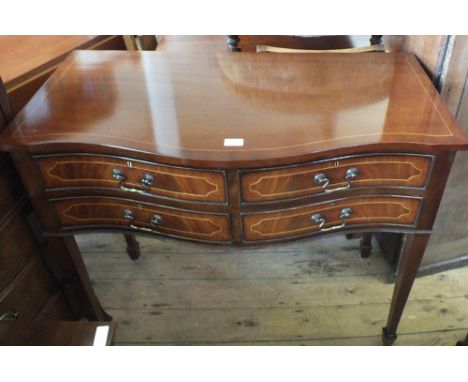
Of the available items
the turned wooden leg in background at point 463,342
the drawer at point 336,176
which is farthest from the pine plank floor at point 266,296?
the drawer at point 336,176

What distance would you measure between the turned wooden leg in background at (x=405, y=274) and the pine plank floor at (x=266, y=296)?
0.27 feet

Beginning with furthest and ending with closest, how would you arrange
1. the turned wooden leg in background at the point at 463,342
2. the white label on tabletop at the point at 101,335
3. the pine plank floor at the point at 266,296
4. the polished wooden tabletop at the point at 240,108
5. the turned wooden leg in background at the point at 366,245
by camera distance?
the turned wooden leg in background at the point at 366,245, the pine plank floor at the point at 266,296, the turned wooden leg in background at the point at 463,342, the polished wooden tabletop at the point at 240,108, the white label on tabletop at the point at 101,335

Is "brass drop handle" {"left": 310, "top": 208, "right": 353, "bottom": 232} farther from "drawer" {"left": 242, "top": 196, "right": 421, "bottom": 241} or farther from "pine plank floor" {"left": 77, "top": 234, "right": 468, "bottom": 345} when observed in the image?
"pine plank floor" {"left": 77, "top": 234, "right": 468, "bottom": 345}

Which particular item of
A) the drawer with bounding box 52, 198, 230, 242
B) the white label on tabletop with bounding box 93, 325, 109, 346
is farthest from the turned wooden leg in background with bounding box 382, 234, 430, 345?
the white label on tabletop with bounding box 93, 325, 109, 346

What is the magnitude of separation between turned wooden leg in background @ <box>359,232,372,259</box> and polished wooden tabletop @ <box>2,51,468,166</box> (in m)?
0.69

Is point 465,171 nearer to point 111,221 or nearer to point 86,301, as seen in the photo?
point 111,221

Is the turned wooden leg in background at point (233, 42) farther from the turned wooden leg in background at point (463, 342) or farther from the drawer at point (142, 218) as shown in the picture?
the turned wooden leg in background at point (463, 342)

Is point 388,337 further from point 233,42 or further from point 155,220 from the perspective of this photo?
point 233,42

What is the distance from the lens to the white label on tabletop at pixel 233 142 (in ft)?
2.66

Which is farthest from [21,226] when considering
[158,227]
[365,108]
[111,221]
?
[365,108]

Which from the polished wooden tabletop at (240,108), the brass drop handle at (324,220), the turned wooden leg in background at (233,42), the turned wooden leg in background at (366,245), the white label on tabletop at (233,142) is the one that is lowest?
the turned wooden leg in background at (366,245)

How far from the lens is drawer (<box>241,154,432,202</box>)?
0.83m

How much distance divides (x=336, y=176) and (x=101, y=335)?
55 cm

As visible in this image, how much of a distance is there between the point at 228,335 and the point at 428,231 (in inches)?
28.8
